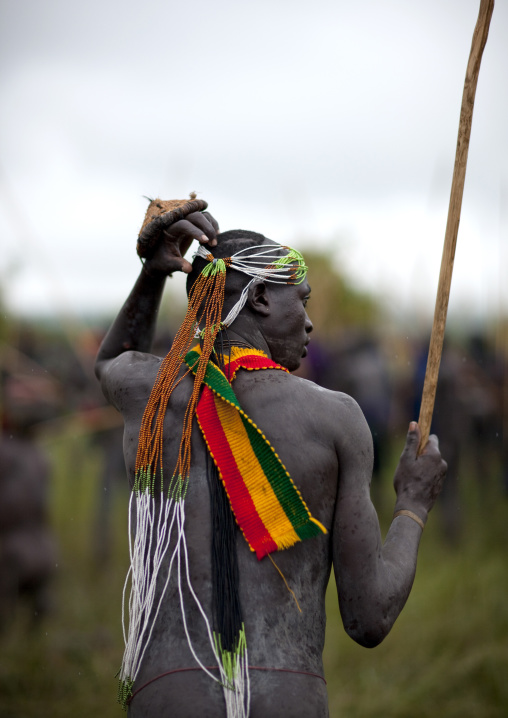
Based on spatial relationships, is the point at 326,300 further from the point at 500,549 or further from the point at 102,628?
the point at 102,628

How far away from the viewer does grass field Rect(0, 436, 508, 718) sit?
5.15 metres

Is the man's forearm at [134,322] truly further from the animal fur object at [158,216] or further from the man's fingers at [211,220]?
the man's fingers at [211,220]

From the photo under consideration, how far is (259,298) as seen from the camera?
102 inches

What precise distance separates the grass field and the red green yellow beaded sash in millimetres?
3301

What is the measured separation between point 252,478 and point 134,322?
0.97m

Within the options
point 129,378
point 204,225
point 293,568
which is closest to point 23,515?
point 129,378

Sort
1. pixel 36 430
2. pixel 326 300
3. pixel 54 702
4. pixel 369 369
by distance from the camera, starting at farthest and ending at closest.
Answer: pixel 326 300 < pixel 369 369 < pixel 36 430 < pixel 54 702

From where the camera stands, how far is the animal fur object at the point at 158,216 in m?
2.59

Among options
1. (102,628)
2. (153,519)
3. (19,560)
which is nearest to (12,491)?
(19,560)

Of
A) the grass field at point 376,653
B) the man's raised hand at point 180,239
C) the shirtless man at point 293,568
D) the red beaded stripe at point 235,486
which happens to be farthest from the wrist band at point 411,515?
the grass field at point 376,653

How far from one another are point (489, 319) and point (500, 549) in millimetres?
4677

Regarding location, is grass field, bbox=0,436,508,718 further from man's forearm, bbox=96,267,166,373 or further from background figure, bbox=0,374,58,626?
man's forearm, bbox=96,267,166,373

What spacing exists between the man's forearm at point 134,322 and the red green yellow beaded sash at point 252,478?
732 mm

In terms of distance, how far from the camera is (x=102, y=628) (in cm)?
628
